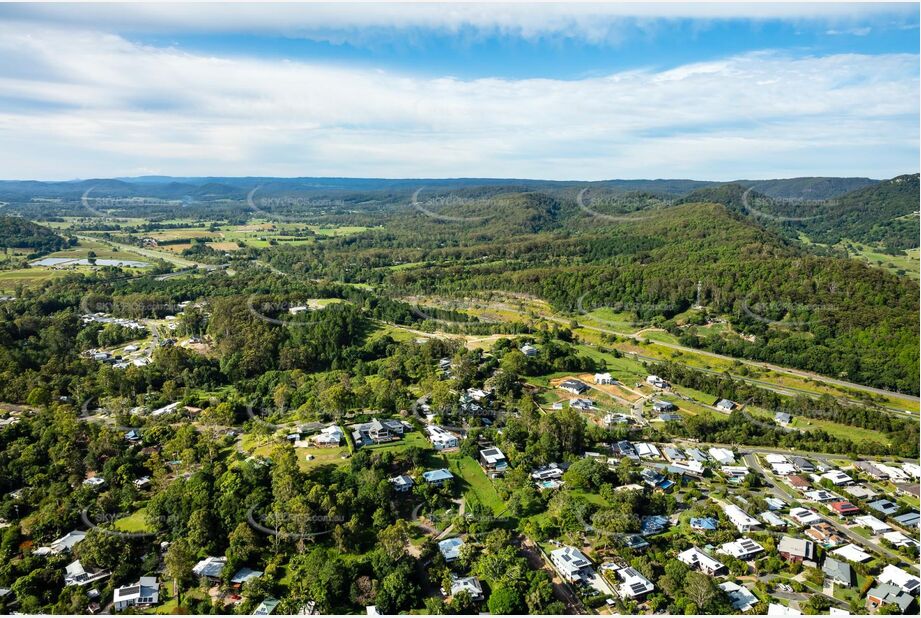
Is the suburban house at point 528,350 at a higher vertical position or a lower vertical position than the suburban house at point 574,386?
higher

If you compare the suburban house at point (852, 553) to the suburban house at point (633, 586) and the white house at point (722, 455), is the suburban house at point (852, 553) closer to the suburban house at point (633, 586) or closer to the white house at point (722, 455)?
the white house at point (722, 455)

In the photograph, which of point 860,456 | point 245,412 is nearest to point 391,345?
point 245,412

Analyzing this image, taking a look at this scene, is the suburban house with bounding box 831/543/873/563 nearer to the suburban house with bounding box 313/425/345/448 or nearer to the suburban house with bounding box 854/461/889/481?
the suburban house with bounding box 854/461/889/481

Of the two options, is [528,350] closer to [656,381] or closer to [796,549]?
[656,381]

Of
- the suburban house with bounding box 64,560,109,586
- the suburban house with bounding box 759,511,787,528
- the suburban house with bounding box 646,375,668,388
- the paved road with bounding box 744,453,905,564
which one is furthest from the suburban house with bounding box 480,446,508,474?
the suburban house with bounding box 64,560,109,586

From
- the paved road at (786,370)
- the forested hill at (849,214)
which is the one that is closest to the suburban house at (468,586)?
the paved road at (786,370)

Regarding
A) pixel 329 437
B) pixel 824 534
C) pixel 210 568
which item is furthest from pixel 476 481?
pixel 824 534

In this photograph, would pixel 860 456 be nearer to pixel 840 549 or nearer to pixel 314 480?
pixel 840 549
